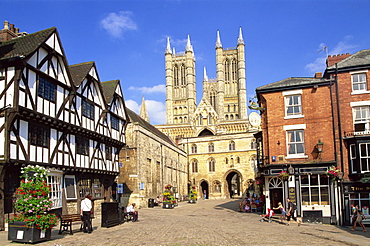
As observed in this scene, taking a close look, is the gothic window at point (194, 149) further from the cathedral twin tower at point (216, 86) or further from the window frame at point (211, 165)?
the cathedral twin tower at point (216, 86)

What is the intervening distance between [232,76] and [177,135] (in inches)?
1420

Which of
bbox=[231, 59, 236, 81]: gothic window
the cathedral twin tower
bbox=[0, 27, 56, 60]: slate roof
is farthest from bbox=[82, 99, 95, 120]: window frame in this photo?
bbox=[231, 59, 236, 81]: gothic window

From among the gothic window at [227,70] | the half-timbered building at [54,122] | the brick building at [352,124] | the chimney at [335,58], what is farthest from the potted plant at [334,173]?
the gothic window at [227,70]

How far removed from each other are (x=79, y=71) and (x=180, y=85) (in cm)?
9294

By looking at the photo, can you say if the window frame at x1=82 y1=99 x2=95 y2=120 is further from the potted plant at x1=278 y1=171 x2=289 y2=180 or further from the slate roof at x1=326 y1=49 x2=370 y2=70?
the slate roof at x1=326 y1=49 x2=370 y2=70

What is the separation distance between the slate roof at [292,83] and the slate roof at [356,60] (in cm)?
116

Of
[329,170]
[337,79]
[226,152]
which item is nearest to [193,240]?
[329,170]

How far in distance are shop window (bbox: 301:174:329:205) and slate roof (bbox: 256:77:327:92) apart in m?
5.56

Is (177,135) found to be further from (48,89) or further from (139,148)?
(48,89)

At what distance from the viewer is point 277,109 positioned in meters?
22.0

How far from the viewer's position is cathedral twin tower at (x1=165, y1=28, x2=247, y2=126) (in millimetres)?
108944

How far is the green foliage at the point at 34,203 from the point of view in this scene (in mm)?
11852

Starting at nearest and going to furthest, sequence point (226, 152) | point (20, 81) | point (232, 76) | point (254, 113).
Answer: point (20, 81) → point (254, 113) → point (226, 152) → point (232, 76)

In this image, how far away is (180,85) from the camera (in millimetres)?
115875
